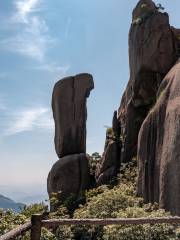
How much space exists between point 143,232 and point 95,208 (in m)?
4.77

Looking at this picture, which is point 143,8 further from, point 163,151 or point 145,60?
point 163,151

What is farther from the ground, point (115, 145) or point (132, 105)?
point (132, 105)

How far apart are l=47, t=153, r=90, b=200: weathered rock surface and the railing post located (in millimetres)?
17297

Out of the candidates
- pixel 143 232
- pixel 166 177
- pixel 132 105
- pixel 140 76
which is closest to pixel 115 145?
pixel 132 105

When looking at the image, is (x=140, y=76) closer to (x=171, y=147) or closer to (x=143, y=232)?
(x=171, y=147)

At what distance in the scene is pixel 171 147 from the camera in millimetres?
14883

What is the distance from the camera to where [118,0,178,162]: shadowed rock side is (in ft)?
70.0

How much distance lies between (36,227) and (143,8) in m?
18.3

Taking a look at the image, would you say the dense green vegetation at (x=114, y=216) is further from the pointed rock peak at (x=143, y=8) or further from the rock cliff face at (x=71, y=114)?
the pointed rock peak at (x=143, y=8)

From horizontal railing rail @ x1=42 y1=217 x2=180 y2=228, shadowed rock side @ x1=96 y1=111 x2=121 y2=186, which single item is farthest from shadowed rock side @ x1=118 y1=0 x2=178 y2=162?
horizontal railing rail @ x1=42 y1=217 x2=180 y2=228

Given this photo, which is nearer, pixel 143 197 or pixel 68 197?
pixel 143 197

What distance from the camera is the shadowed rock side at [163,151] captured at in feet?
47.5

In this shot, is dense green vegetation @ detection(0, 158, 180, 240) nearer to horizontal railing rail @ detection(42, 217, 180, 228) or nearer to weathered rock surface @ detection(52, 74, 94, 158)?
horizontal railing rail @ detection(42, 217, 180, 228)

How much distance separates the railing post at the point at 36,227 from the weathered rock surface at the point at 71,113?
1983 centimetres
